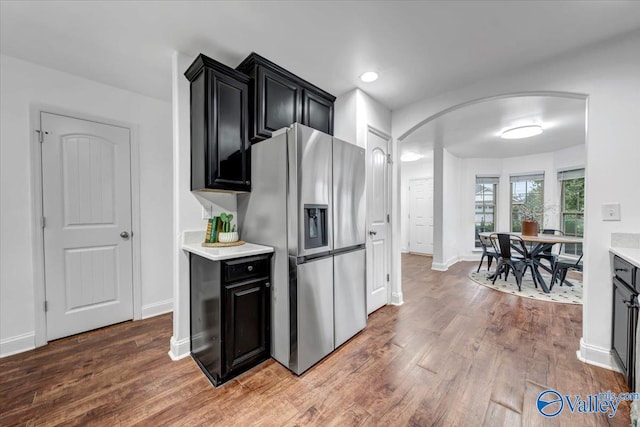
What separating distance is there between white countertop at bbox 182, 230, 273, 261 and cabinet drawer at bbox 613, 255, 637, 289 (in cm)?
234

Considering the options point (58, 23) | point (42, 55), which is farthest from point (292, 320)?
point (42, 55)

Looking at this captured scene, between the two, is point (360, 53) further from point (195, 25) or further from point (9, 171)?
point (9, 171)

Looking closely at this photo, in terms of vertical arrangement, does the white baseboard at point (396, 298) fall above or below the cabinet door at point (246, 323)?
below

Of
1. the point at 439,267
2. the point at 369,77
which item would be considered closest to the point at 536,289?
the point at 439,267

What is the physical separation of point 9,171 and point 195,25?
203 centimetres

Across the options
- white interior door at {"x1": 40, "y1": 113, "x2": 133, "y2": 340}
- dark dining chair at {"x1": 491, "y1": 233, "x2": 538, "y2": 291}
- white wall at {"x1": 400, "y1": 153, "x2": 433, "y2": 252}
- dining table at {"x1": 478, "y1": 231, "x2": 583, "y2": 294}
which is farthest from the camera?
white wall at {"x1": 400, "y1": 153, "x2": 433, "y2": 252}

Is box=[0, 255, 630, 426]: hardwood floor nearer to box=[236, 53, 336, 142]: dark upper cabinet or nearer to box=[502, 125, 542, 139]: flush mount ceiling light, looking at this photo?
box=[236, 53, 336, 142]: dark upper cabinet

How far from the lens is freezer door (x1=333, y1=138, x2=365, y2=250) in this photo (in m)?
2.17

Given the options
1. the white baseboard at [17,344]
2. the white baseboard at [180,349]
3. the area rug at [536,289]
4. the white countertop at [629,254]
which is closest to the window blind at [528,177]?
the area rug at [536,289]

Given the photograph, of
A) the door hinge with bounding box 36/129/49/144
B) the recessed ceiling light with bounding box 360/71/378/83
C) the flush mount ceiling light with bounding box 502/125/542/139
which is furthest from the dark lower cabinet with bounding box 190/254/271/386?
the flush mount ceiling light with bounding box 502/125/542/139

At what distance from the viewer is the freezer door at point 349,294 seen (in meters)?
2.18

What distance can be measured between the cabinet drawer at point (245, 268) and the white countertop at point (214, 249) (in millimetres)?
48

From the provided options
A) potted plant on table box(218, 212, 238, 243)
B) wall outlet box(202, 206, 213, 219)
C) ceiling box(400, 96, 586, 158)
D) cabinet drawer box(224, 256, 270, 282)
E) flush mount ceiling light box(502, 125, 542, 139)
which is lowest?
cabinet drawer box(224, 256, 270, 282)

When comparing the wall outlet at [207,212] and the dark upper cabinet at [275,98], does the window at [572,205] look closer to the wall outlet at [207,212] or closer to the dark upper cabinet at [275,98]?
the dark upper cabinet at [275,98]
